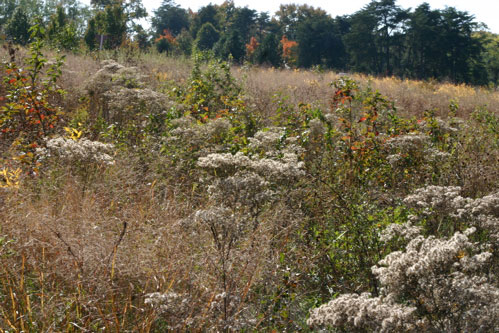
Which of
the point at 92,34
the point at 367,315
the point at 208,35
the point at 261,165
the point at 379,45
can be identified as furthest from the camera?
the point at 208,35

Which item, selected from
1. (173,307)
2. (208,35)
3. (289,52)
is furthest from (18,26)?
(208,35)

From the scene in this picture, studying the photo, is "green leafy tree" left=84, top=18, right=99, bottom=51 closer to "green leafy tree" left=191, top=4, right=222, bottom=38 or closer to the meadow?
the meadow

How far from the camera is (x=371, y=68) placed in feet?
140

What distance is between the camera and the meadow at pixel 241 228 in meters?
2.45

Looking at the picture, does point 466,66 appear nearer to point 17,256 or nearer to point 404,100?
point 404,100

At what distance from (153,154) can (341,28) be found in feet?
149

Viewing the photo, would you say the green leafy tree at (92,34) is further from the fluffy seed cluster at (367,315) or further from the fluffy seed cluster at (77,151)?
the fluffy seed cluster at (367,315)

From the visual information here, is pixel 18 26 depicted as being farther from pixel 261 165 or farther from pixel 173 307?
pixel 173 307

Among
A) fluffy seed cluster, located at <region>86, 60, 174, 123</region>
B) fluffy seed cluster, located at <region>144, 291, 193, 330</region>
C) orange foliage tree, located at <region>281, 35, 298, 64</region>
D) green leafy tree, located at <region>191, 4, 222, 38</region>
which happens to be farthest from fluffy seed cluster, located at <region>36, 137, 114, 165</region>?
green leafy tree, located at <region>191, 4, 222, 38</region>

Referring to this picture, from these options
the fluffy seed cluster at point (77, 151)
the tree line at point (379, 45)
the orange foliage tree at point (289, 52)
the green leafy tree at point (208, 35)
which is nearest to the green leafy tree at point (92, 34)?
the tree line at point (379, 45)

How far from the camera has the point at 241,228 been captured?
10.9 ft

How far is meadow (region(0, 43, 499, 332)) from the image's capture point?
2447mm

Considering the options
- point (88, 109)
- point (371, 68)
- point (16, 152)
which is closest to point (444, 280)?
point (16, 152)

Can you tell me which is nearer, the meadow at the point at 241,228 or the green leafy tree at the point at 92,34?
the meadow at the point at 241,228
